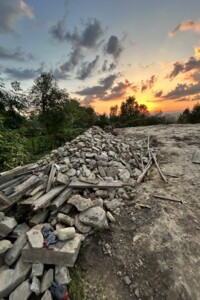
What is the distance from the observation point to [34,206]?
12.1 ft

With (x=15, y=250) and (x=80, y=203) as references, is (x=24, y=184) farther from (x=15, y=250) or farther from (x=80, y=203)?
(x=15, y=250)

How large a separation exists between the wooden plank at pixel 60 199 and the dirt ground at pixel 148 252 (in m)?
0.98

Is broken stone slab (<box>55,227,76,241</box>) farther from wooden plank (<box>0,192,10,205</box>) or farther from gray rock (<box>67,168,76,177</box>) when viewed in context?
gray rock (<box>67,168,76,177</box>)

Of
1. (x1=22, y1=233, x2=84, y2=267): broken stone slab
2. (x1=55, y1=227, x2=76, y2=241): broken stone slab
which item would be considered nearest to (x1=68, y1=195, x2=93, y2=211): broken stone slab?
(x1=55, y1=227, x2=76, y2=241): broken stone slab

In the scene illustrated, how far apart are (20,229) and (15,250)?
0.49m

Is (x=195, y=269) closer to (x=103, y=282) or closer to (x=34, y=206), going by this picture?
(x=103, y=282)

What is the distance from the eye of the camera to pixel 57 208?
4.02 meters

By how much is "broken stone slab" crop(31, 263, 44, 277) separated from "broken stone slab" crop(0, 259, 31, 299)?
109mm

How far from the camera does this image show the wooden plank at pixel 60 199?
3942mm

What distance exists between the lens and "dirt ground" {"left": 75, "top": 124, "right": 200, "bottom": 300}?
2826 millimetres

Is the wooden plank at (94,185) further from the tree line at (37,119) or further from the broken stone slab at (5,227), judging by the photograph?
the tree line at (37,119)

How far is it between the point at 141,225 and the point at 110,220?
0.70 meters

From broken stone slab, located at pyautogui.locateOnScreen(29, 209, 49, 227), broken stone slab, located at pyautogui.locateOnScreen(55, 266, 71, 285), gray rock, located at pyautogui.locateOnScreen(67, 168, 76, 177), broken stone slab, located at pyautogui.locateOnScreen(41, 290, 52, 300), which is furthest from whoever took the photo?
gray rock, located at pyautogui.locateOnScreen(67, 168, 76, 177)

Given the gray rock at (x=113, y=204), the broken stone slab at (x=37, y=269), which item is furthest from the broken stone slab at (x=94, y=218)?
the broken stone slab at (x=37, y=269)
